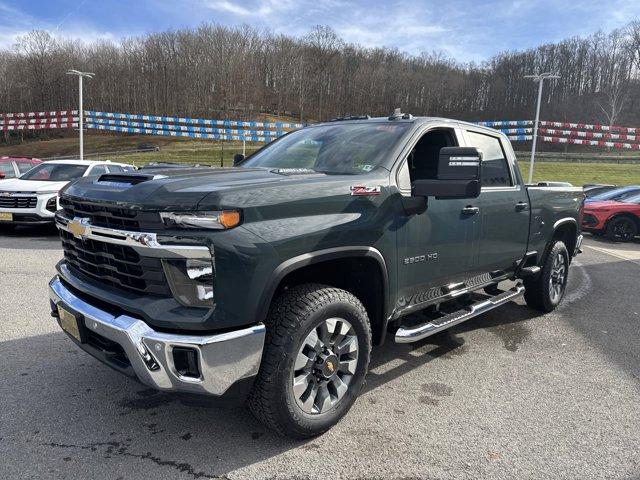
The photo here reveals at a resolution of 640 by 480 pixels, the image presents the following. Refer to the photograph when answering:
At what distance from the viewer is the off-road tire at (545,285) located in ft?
17.7

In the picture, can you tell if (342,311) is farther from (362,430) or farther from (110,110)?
(110,110)

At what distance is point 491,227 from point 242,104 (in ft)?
211

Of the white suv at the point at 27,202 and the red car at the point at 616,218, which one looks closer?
the white suv at the point at 27,202

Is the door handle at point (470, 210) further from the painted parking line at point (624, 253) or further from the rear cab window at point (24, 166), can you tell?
the rear cab window at point (24, 166)

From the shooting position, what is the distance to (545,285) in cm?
545

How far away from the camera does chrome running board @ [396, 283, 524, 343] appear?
3.34 m

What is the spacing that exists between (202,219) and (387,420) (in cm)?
182

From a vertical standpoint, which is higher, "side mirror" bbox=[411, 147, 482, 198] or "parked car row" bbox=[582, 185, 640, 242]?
"side mirror" bbox=[411, 147, 482, 198]

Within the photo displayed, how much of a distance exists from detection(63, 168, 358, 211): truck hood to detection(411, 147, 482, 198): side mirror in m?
0.54

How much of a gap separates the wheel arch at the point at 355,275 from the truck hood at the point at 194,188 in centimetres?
39

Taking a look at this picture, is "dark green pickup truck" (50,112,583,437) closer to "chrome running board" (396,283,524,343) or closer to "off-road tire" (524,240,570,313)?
"chrome running board" (396,283,524,343)

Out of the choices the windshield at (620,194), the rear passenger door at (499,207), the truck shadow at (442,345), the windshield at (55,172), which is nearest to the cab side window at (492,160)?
the rear passenger door at (499,207)

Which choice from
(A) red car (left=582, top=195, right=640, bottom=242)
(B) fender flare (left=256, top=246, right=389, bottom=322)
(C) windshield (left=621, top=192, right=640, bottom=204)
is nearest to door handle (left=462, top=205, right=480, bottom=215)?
(B) fender flare (left=256, top=246, right=389, bottom=322)

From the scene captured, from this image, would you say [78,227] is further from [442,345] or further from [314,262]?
[442,345]
